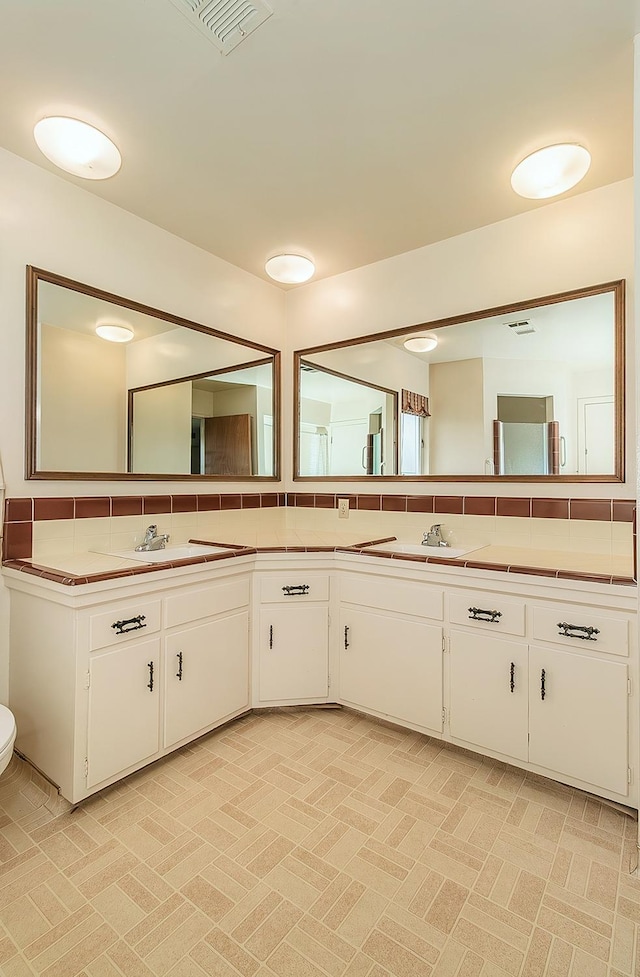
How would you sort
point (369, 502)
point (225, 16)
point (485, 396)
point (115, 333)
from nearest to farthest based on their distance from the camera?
point (225, 16) → point (115, 333) → point (485, 396) → point (369, 502)

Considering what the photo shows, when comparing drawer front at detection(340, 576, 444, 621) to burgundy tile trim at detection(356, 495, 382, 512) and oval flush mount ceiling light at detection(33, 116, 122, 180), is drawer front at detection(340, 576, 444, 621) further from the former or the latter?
oval flush mount ceiling light at detection(33, 116, 122, 180)

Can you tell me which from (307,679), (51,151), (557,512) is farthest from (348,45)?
(307,679)

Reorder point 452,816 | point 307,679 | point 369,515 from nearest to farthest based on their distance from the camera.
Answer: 1. point 452,816
2. point 307,679
3. point 369,515

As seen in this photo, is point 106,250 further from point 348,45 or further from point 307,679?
point 307,679

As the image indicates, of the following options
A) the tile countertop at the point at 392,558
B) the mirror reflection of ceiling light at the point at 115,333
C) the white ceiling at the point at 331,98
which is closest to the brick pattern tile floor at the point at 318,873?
the tile countertop at the point at 392,558

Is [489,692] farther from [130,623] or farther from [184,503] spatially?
[184,503]

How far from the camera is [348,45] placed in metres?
1.50

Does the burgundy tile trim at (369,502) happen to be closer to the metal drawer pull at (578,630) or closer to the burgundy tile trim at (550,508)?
the burgundy tile trim at (550,508)

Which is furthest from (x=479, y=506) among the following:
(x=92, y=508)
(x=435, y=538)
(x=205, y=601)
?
(x=92, y=508)

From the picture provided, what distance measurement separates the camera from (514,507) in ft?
7.88

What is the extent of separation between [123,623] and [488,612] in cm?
142

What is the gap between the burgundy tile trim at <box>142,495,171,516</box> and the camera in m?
2.49

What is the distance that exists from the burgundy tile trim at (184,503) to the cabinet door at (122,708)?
0.89 m

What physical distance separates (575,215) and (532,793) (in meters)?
2.49
